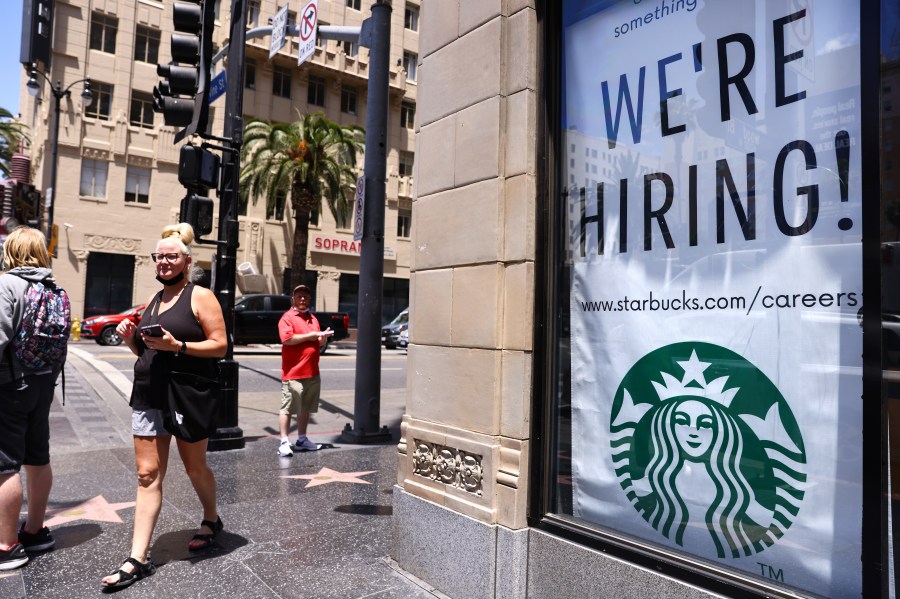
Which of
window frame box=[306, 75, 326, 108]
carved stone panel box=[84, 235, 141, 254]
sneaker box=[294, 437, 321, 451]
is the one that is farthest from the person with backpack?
window frame box=[306, 75, 326, 108]

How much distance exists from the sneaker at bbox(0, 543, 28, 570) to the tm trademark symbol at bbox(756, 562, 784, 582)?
4119 mm

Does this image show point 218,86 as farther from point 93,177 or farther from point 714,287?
point 93,177

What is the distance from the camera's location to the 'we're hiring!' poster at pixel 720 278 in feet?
7.79

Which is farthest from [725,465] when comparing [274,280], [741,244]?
[274,280]

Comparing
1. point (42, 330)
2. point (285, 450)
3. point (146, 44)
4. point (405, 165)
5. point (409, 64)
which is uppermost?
point (409, 64)

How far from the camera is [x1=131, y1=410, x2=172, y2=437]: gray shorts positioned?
388 cm

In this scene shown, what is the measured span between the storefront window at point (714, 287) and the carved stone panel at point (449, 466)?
0.43m

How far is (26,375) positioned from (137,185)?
2975cm

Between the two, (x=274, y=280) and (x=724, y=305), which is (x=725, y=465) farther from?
(x=274, y=280)

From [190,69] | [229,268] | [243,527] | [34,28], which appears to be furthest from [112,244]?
[243,527]

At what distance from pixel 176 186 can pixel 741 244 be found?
1290 inches

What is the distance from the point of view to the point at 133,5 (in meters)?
30.3

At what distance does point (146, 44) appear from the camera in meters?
30.9

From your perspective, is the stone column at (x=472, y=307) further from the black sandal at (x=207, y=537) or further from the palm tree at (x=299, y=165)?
the palm tree at (x=299, y=165)
